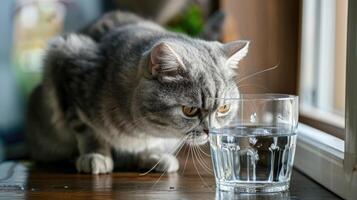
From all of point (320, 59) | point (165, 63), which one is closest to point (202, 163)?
→ point (165, 63)

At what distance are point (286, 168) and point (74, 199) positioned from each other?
0.43 meters

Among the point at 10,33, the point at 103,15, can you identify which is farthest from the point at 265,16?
the point at 10,33

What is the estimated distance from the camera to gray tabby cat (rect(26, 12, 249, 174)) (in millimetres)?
1433

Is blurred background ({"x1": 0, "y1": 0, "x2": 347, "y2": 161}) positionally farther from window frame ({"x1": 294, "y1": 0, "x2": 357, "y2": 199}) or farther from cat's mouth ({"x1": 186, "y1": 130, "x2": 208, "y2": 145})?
cat's mouth ({"x1": 186, "y1": 130, "x2": 208, "y2": 145})

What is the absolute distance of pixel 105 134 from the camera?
5.36 feet

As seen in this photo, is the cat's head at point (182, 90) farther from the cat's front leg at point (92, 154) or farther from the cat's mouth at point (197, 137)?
the cat's front leg at point (92, 154)

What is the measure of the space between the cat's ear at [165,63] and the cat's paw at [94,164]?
11.0 inches

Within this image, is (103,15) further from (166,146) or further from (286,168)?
(286,168)

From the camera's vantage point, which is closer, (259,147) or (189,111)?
(259,147)

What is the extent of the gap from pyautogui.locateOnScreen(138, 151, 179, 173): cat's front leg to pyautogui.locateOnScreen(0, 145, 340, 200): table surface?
0.03 metres

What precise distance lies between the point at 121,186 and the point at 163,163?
0.23m

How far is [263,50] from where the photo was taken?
76.2 inches

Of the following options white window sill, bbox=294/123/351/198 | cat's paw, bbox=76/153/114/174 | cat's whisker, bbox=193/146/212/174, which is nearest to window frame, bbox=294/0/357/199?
white window sill, bbox=294/123/351/198

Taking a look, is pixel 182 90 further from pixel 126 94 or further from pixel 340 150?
pixel 340 150
